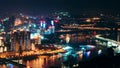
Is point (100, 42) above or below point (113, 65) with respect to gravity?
below

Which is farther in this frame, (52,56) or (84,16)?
(84,16)

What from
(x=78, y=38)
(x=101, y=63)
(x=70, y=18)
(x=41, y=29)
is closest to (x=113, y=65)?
(x=101, y=63)

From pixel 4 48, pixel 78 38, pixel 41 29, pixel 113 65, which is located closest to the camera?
pixel 113 65

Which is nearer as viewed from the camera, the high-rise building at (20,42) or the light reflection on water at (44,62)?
the light reflection on water at (44,62)

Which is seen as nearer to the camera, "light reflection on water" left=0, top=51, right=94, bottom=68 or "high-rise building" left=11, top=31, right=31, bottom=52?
"light reflection on water" left=0, top=51, right=94, bottom=68

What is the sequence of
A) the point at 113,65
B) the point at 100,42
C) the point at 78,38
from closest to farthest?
1. the point at 113,65
2. the point at 100,42
3. the point at 78,38

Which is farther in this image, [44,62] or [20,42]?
[20,42]

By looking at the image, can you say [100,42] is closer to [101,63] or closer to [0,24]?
[0,24]

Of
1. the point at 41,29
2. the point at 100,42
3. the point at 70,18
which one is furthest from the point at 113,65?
the point at 70,18

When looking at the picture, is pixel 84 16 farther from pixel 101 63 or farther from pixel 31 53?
pixel 101 63
